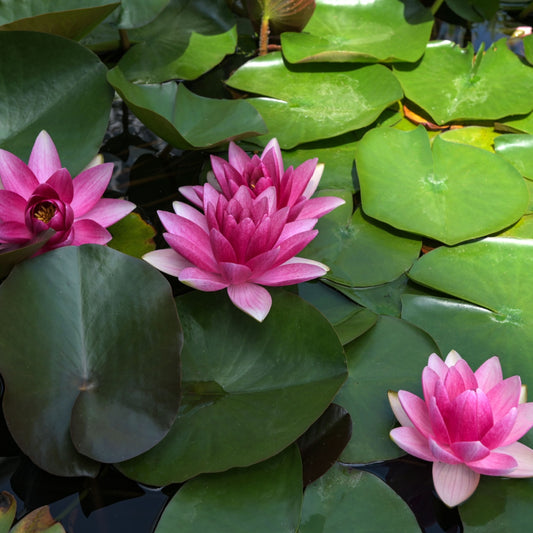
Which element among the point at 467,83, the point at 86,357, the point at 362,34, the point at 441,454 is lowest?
the point at 441,454

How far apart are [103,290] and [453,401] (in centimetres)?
80

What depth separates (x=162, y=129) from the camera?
172 cm

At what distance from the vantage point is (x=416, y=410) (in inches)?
48.3

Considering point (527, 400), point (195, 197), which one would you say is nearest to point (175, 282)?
point (195, 197)

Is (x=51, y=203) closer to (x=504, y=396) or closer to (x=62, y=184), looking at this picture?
(x=62, y=184)

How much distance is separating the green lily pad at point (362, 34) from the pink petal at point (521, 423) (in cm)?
149

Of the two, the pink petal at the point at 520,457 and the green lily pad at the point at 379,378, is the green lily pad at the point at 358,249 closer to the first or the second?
the green lily pad at the point at 379,378

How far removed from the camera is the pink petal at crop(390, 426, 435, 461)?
3.89 feet

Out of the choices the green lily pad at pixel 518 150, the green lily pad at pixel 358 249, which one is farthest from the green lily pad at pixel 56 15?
the green lily pad at pixel 518 150

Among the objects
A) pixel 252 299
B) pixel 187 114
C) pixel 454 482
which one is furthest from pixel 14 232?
pixel 454 482

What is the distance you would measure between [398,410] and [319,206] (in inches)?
24.1

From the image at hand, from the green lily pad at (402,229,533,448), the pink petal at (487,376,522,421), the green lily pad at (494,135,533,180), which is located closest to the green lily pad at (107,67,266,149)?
the green lily pad at (402,229,533,448)

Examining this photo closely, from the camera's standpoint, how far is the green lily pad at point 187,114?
5.57 ft

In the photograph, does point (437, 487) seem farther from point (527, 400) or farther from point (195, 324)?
point (195, 324)
